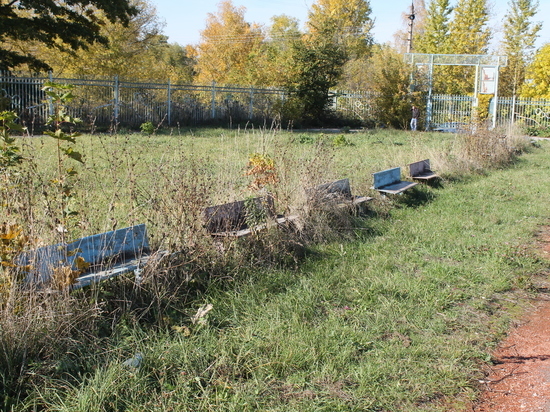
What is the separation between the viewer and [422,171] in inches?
439

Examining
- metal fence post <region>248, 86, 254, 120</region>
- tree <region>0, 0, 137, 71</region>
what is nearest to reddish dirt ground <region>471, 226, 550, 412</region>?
tree <region>0, 0, 137, 71</region>

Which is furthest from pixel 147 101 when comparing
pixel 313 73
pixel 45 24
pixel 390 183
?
pixel 390 183

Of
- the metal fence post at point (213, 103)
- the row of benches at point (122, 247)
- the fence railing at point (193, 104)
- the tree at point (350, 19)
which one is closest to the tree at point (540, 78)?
the fence railing at point (193, 104)

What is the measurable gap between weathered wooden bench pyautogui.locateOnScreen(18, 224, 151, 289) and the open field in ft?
0.42

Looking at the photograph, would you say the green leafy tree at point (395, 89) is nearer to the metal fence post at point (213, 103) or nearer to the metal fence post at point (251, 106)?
the metal fence post at point (251, 106)

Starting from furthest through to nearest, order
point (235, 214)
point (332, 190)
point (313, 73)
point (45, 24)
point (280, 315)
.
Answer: point (313, 73) → point (45, 24) → point (332, 190) → point (235, 214) → point (280, 315)

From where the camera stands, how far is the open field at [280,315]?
3326mm

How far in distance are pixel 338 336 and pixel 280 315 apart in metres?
0.54

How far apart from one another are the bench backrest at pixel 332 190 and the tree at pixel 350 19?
37.6 m

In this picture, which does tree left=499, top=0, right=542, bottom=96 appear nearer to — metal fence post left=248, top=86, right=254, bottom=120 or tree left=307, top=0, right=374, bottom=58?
tree left=307, top=0, right=374, bottom=58

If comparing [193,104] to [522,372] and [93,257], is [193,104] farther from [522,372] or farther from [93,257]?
[522,372]

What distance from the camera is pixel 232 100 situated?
28031mm

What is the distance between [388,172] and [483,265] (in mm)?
3593

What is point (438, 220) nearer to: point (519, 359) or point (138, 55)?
point (519, 359)
